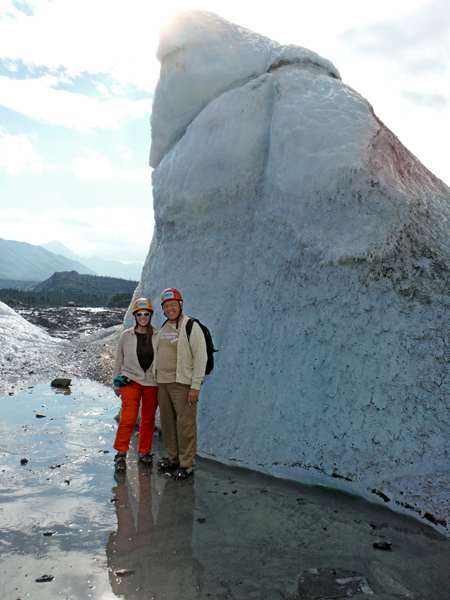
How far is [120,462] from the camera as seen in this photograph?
4172mm

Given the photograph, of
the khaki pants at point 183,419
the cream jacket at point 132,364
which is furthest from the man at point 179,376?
the cream jacket at point 132,364

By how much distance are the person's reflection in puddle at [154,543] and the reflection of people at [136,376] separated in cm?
43

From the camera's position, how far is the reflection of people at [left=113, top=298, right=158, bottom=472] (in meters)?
4.27

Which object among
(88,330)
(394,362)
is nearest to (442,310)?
(394,362)

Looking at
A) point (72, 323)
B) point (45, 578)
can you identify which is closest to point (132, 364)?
point (45, 578)

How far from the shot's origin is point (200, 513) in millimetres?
3361

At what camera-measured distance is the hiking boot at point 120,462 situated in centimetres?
410

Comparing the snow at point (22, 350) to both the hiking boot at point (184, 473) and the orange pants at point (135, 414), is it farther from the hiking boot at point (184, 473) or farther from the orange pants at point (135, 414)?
the hiking boot at point (184, 473)

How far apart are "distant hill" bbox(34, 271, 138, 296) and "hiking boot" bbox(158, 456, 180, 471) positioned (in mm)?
66179

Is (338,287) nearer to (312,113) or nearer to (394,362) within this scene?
(394,362)

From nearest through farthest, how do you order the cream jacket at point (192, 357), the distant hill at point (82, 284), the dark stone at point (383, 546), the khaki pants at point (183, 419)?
the dark stone at point (383, 546) < the cream jacket at point (192, 357) < the khaki pants at point (183, 419) < the distant hill at point (82, 284)

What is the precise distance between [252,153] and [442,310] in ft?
9.70

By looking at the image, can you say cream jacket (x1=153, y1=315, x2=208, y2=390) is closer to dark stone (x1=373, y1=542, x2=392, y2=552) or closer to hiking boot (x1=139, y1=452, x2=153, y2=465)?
hiking boot (x1=139, y1=452, x2=153, y2=465)

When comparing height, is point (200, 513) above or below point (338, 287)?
below
